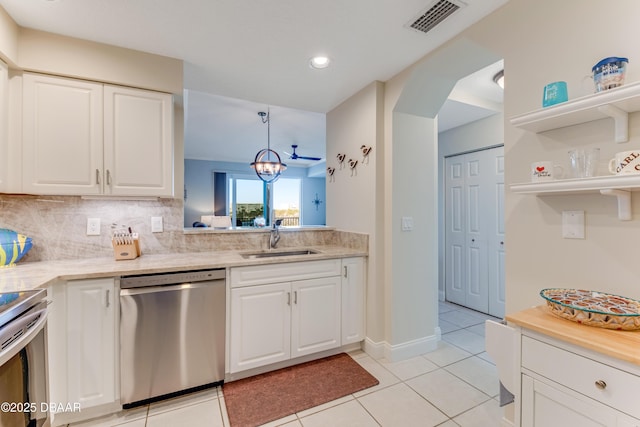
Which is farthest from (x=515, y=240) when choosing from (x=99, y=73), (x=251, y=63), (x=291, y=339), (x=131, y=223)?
(x=99, y=73)

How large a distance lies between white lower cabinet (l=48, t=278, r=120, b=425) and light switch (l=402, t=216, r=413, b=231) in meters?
2.22

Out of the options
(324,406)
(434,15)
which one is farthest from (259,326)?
(434,15)

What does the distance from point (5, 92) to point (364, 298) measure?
9.84ft

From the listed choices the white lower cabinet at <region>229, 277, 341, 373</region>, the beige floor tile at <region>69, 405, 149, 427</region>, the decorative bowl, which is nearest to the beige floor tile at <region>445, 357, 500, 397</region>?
the white lower cabinet at <region>229, 277, 341, 373</region>

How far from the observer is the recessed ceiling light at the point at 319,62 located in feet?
7.07

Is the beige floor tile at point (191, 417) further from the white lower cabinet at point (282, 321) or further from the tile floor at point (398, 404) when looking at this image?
the white lower cabinet at point (282, 321)

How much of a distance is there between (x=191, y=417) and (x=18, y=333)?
3.60ft

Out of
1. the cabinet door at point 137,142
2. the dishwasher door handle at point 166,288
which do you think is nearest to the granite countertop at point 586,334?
the dishwasher door handle at point 166,288

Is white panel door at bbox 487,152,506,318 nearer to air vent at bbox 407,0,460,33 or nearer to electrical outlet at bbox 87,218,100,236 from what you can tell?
air vent at bbox 407,0,460,33

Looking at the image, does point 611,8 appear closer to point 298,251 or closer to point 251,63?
point 251,63

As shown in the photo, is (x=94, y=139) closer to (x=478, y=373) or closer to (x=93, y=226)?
(x=93, y=226)

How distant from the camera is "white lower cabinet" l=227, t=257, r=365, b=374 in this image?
6.89 ft

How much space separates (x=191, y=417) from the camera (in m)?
1.77

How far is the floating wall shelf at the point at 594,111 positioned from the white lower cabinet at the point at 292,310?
1.69 m
